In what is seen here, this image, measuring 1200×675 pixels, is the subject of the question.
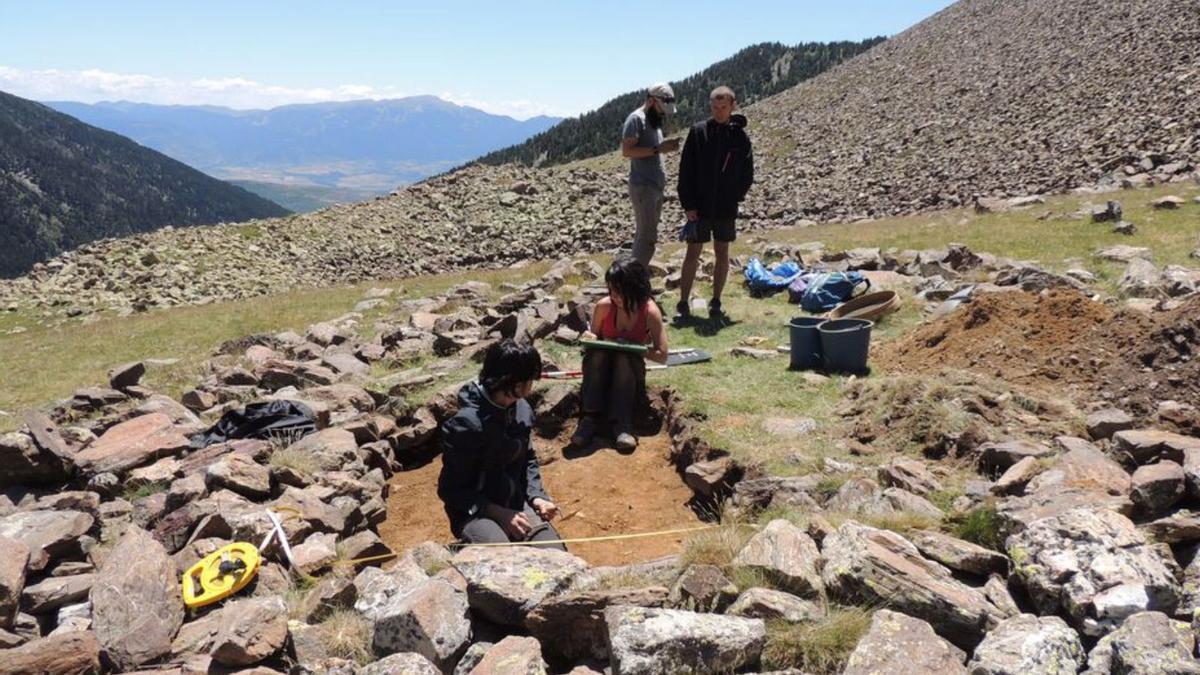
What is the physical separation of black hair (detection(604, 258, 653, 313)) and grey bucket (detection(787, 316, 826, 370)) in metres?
1.84

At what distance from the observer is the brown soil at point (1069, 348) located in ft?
19.9

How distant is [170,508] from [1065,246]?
12.9 m

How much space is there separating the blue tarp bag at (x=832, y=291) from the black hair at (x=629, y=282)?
402 centimetres

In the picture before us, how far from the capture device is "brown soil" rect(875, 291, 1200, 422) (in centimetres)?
607

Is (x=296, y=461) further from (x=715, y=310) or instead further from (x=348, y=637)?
(x=715, y=310)

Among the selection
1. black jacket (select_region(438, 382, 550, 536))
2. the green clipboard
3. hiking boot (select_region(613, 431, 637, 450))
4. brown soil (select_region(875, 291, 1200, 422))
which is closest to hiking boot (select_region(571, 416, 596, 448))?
hiking boot (select_region(613, 431, 637, 450))

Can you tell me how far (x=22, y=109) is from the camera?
136m

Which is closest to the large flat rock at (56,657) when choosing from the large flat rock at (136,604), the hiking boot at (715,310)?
the large flat rock at (136,604)

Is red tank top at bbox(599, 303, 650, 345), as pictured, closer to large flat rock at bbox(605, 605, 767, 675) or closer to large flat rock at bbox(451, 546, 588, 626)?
large flat rock at bbox(451, 546, 588, 626)

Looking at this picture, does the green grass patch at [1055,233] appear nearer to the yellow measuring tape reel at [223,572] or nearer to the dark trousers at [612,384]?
the dark trousers at [612,384]

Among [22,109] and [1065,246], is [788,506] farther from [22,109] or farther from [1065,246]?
[22,109]

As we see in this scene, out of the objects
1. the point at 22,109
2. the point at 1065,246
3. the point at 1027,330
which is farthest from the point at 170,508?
the point at 22,109

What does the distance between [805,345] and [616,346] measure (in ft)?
7.16

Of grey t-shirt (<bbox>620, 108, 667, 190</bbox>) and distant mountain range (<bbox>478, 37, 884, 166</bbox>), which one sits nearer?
grey t-shirt (<bbox>620, 108, 667, 190</bbox>)
